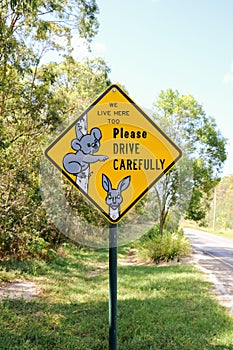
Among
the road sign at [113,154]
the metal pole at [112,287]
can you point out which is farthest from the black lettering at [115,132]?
the metal pole at [112,287]

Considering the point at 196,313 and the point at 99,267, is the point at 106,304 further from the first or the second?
the point at 99,267

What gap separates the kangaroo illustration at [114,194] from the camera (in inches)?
96.1

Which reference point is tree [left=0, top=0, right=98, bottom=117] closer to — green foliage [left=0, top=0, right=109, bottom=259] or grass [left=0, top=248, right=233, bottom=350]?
green foliage [left=0, top=0, right=109, bottom=259]

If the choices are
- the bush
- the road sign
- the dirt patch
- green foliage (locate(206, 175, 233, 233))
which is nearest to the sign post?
the road sign

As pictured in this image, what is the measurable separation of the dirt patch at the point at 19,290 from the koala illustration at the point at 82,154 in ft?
16.0

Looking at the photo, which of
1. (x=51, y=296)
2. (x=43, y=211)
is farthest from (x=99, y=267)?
(x=51, y=296)

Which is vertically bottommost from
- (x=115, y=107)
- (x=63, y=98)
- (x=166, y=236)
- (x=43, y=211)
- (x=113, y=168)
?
(x=166, y=236)

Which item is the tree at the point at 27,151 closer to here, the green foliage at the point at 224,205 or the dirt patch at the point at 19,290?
the dirt patch at the point at 19,290

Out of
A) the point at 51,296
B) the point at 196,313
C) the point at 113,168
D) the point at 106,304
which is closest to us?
the point at 113,168

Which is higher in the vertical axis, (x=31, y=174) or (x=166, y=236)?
(x=31, y=174)

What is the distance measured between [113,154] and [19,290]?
5.76 metres

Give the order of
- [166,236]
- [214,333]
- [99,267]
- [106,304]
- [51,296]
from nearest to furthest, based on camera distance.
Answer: [214,333] → [106,304] → [51,296] → [99,267] → [166,236]

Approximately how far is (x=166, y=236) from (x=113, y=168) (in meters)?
9.84

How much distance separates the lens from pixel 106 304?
5.95 meters
